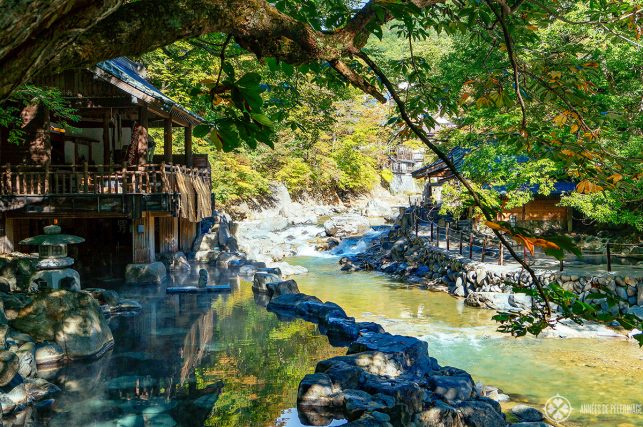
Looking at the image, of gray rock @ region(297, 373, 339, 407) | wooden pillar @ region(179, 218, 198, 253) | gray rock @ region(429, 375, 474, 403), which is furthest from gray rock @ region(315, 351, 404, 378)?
wooden pillar @ region(179, 218, 198, 253)

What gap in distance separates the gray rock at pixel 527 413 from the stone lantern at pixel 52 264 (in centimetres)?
885

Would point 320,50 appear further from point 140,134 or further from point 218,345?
point 140,134

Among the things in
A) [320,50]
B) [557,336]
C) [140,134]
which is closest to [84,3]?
[320,50]

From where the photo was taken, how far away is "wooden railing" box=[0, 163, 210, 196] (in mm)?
13844

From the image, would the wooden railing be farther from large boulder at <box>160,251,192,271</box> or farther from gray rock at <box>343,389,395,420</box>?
gray rock at <box>343,389,395,420</box>

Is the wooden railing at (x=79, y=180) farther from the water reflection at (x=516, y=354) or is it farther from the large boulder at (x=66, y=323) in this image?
the water reflection at (x=516, y=354)

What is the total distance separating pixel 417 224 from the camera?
24094 mm

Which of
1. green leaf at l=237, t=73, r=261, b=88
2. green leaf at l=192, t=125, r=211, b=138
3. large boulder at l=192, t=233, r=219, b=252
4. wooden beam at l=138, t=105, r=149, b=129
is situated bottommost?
large boulder at l=192, t=233, r=219, b=252

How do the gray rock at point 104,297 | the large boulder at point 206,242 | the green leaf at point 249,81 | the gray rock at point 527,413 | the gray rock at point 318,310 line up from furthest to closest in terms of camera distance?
the large boulder at point 206,242
the gray rock at point 104,297
the gray rock at point 318,310
the gray rock at point 527,413
the green leaf at point 249,81

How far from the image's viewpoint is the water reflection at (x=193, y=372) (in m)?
6.51

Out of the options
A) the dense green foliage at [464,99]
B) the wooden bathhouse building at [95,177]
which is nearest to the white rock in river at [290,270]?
the wooden bathhouse building at [95,177]

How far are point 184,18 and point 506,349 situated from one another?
10.9 m

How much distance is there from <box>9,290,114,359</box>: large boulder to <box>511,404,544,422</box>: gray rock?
6.82 metres

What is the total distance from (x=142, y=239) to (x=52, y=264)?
15.9ft
